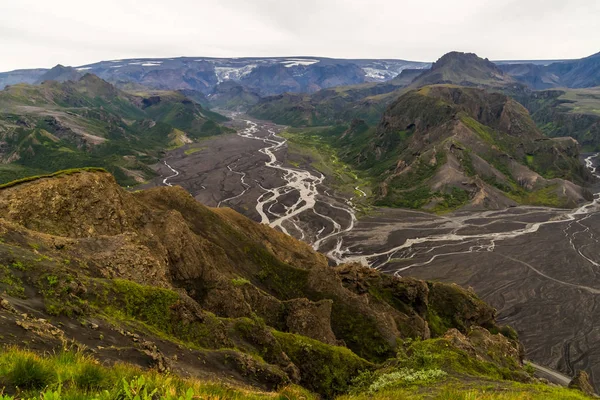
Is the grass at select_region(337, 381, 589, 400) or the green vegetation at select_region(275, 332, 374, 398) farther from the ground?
the grass at select_region(337, 381, 589, 400)

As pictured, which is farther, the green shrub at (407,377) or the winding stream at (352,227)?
the winding stream at (352,227)

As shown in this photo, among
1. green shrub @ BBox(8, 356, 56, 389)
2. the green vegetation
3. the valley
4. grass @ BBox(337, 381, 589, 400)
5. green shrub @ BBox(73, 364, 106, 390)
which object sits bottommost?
the valley

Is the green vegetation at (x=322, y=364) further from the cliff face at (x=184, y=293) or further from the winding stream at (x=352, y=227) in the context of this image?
the winding stream at (x=352, y=227)

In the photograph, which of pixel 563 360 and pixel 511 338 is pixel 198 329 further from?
pixel 563 360

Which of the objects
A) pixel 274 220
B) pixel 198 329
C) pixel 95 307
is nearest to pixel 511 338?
pixel 198 329

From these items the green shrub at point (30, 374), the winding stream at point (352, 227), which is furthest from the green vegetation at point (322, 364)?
the winding stream at point (352, 227)

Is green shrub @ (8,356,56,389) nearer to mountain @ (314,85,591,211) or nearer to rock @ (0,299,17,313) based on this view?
rock @ (0,299,17,313)

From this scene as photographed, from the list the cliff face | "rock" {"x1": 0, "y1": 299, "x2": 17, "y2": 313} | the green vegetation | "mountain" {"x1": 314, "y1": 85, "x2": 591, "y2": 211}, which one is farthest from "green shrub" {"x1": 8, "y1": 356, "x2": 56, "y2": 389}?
"mountain" {"x1": 314, "y1": 85, "x2": 591, "y2": 211}
